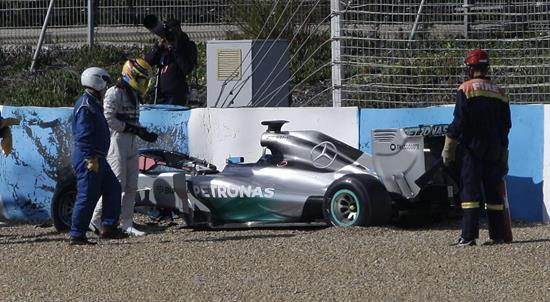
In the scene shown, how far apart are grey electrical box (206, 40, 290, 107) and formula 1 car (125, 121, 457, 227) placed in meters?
2.71

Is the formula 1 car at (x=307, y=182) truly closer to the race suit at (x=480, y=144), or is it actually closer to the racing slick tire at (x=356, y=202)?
the racing slick tire at (x=356, y=202)

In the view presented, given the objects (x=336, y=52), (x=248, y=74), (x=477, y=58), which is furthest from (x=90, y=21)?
(x=477, y=58)

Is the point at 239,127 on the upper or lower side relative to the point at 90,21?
lower

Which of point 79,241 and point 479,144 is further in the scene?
point 79,241

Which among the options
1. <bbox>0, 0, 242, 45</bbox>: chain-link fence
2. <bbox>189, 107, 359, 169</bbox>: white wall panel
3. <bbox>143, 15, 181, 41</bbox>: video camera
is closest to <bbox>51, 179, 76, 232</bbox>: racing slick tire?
<bbox>189, 107, 359, 169</bbox>: white wall panel

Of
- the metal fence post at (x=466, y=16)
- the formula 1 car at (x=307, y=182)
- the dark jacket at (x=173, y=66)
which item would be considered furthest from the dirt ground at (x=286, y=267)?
the metal fence post at (x=466, y=16)

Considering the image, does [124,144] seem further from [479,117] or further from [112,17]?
[112,17]

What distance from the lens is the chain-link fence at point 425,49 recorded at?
14750 millimetres

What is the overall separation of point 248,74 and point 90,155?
4892mm

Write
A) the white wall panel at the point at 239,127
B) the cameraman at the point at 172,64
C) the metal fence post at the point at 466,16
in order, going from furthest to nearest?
the metal fence post at the point at 466,16 < the cameraman at the point at 172,64 < the white wall panel at the point at 239,127

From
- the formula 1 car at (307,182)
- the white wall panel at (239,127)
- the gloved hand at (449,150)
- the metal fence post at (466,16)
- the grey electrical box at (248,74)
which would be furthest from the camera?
the grey electrical box at (248,74)

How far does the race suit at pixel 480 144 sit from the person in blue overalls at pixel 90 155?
302 cm

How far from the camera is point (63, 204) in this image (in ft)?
41.9

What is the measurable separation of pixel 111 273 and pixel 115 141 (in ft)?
7.81
